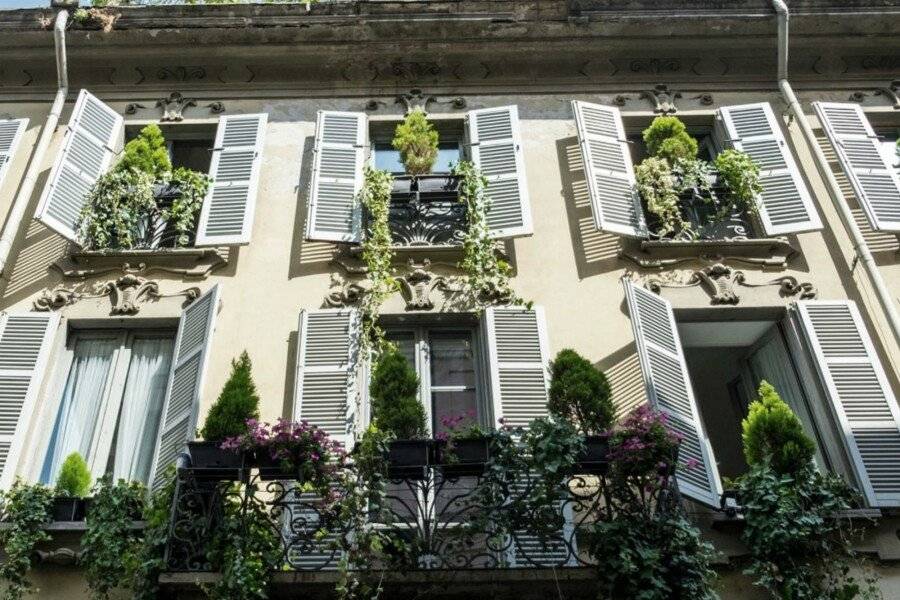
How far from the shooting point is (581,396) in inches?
302

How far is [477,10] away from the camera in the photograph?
1135 centimetres

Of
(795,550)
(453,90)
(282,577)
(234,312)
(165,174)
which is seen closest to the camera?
(282,577)

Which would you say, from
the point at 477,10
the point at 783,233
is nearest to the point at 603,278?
the point at 783,233

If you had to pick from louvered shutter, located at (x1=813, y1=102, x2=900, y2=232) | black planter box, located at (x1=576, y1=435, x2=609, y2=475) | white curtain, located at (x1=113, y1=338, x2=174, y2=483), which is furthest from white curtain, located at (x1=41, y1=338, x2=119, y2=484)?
louvered shutter, located at (x1=813, y1=102, x2=900, y2=232)

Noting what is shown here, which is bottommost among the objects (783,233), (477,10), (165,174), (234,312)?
(234,312)

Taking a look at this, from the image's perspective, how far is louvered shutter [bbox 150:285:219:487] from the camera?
316 inches

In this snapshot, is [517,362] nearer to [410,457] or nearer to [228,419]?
[410,457]

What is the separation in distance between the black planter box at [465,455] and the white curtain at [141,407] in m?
2.93

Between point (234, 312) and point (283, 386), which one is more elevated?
point (234, 312)

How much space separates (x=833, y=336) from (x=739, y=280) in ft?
3.34

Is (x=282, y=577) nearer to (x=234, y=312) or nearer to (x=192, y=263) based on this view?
(x=234, y=312)

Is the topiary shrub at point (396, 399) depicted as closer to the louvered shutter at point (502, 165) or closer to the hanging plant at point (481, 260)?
the hanging plant at point (481, 260)

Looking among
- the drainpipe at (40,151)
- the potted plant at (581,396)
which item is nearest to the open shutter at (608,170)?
the potted plant at (581,396)

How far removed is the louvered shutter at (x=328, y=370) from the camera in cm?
823
